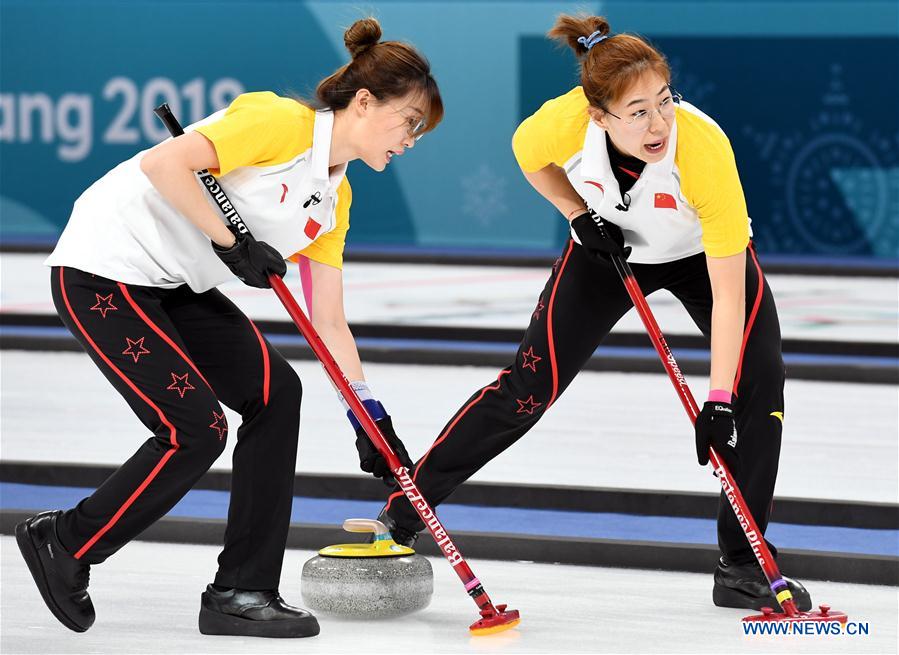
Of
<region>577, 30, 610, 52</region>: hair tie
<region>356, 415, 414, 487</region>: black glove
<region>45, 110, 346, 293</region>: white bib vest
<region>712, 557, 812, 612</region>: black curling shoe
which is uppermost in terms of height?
<region>577, 30, 610, 52</region>: hair tie

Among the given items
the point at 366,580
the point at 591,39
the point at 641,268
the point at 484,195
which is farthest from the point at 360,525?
the point at 484,195

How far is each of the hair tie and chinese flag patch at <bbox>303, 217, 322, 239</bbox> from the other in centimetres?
64

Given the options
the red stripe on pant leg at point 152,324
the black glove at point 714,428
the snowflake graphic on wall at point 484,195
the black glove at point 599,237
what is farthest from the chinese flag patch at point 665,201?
the snowflake graphic on wall at point 484,195

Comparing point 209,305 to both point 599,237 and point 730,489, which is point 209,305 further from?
point 730,489

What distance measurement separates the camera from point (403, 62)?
99.3 inches

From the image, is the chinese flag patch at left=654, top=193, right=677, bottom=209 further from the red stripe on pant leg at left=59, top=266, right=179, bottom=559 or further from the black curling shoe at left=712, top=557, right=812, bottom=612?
the red stripe on pant leg at left=59, top=266, right=179, bottom=559

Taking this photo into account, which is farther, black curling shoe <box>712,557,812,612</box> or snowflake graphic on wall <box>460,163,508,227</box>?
snowflake graphic on wall <box>460,163,508,227</box>

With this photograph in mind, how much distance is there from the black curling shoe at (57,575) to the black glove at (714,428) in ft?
3.82

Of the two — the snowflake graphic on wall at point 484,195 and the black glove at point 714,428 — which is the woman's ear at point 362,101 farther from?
the snowflake graphic on wall at point 484,195

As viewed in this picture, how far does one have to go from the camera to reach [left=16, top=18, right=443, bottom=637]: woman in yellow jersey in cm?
250

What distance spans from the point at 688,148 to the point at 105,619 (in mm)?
1460

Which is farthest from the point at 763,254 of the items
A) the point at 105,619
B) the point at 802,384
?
the point at 105,619

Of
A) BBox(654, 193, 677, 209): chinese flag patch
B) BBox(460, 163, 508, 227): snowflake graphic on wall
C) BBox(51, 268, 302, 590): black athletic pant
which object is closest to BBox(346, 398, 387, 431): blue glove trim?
BBox(51, 268, 302, 590): black athletic pant

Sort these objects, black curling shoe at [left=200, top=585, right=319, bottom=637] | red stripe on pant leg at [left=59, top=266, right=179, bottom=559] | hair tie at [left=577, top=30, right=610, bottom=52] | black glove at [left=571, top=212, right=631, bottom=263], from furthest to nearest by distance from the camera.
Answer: black glove at [left=571, top=212, right=631, bottom=263] → hair tie at [left=577, top=30, right=610, bottom=52] → black curling shoe at [left=200, top=585, right=319, bottom=637] → red stripe on pant leg at [left=59, top=266, right=179, bottom=559]
